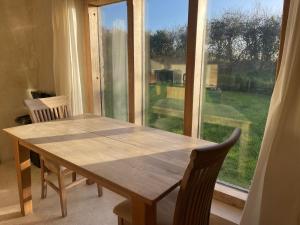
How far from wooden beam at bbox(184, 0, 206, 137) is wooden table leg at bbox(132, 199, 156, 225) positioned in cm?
124

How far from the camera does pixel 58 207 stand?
7.22ft

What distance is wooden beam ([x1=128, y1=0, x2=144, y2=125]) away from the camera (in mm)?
2498

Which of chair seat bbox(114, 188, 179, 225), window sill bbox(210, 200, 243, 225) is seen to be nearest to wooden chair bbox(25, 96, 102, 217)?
chair seat bbox(114, 188, 179, 225)

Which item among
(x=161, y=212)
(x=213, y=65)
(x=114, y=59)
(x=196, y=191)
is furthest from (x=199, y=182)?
(x=114, y=59)

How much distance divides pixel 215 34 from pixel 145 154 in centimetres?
124

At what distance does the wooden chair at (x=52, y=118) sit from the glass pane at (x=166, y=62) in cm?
91

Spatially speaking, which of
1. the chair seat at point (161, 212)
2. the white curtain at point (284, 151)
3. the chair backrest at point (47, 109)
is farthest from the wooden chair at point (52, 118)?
the white curtain at point (284, 151)

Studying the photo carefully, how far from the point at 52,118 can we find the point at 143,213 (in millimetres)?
1639

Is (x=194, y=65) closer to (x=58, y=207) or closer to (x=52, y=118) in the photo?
(x=52, y=118)

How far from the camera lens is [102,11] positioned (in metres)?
2.94

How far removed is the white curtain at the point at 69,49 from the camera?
2.74 meters

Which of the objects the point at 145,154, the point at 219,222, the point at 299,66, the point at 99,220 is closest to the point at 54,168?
the point at 99,220

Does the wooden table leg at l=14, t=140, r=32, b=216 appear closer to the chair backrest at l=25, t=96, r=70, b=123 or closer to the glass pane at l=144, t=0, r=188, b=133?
the chair backrest at l=25, t=96, r=70, b=123

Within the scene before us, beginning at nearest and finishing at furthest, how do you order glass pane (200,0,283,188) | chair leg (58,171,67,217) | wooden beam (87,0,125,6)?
glass pane (200,0,283,188) → chair leg (58,171,67,217) → wooden beam (87,0,125,6)
